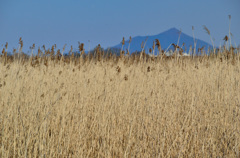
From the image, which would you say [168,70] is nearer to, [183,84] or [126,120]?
[183,84]

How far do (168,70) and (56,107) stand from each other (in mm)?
3413

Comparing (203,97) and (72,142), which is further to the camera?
(203,97)

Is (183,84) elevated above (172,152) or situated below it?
above

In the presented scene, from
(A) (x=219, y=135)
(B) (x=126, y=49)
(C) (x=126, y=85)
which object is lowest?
(A) (x=219, y=135)

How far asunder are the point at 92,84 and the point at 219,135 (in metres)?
2.15

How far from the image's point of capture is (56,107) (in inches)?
108

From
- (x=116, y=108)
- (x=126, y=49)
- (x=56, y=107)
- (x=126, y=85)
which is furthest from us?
(x=126, y=49)

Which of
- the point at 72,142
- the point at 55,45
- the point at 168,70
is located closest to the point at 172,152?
the point at 72,142

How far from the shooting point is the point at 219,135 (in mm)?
2508

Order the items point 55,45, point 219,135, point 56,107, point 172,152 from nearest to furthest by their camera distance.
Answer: point 172,152 < point 219,135 < point 56,107 < point 55,45

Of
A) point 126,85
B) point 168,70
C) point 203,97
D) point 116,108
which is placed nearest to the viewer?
point 116,108

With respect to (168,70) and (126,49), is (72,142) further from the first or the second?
(168,70)

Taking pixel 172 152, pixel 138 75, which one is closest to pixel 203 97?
pixel 138 75

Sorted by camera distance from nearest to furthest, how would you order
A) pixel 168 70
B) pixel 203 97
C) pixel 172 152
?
pixel 172 152, pixel 203 97, pixel 168 70
